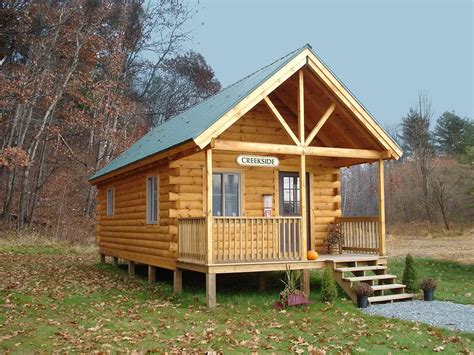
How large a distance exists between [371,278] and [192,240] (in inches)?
166

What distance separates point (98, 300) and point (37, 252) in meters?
11.8

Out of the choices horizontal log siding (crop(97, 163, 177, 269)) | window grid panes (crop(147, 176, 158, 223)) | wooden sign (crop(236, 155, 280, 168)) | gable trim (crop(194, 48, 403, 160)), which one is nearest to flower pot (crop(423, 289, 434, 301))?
gable trim (crop(194, 48, 403, 160))

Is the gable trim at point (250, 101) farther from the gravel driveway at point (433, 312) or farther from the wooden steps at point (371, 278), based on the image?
the gravel driveway at point (433, 312)

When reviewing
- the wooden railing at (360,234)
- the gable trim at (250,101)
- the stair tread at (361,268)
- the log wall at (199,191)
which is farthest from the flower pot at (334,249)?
the gable trim at (250,101)

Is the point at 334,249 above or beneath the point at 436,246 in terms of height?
above

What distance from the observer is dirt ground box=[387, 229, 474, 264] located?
23.3 metres

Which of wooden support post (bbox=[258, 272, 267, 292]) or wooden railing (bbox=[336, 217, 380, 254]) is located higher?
wooden railing (bbox=[336, 217, 380, 254])

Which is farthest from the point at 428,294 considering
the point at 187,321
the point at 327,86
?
the point at 187,321

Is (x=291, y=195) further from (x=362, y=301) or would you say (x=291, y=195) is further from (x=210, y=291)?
(x=210, y=291)

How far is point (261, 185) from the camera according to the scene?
15336 mm

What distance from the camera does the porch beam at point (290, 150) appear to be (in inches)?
478

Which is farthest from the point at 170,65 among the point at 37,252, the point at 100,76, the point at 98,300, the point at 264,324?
the point at 264,324

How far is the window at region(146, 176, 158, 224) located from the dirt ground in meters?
12.3

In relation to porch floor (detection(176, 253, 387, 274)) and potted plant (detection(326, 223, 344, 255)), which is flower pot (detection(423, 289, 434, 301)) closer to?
porch floor (detection(176, 253, 387, 274))
